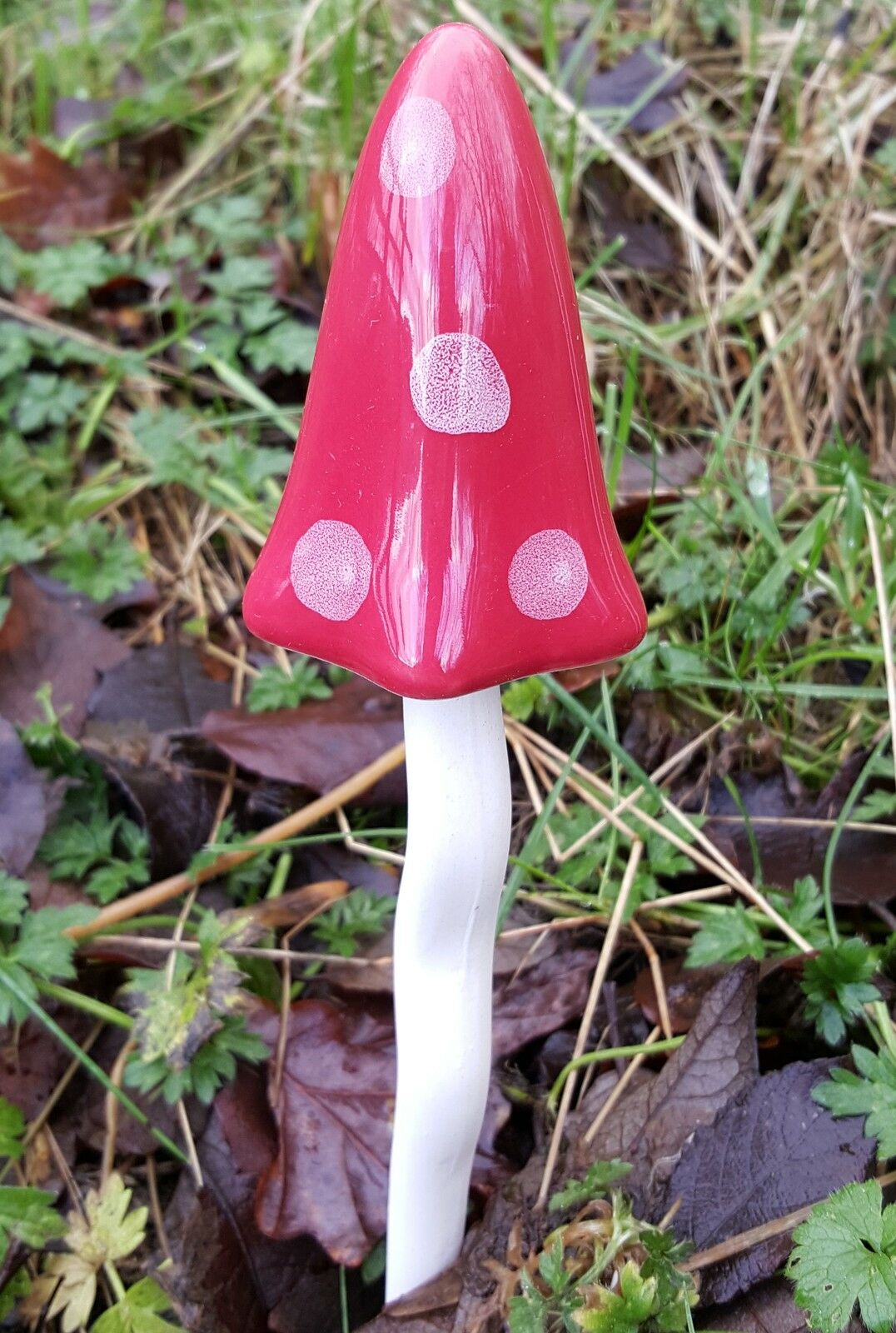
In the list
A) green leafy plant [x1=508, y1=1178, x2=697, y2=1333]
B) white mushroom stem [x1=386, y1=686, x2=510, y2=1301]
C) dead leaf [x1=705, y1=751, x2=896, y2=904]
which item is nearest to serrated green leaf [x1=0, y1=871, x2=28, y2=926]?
white mushroom stem [x1=386, y1=686, x2=510, y2=1301]

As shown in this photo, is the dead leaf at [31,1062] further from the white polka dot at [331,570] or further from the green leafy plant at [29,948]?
the white polka dot at [331,570]

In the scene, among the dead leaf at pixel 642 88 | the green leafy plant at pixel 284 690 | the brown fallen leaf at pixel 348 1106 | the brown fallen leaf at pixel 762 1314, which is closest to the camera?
the brown fallen leaf at pixel 762 1314

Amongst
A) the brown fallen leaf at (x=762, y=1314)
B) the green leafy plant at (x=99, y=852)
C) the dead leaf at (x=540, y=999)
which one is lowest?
the brown fallen leaf at (x=762, y=1314)

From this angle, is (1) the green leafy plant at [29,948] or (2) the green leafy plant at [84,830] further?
(2) the green leafy plant at [84,830]

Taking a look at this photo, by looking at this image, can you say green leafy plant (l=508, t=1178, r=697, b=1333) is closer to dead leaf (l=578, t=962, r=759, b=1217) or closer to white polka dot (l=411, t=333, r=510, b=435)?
dead leaf (l=578, t=962, r=759, b=1217)

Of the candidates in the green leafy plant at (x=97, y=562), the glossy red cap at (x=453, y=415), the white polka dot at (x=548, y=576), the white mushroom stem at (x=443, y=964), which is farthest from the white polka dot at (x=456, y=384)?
the green leafy plant at (x=97, y=562)

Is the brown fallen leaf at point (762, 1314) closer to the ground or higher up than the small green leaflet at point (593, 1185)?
closer to the ground
